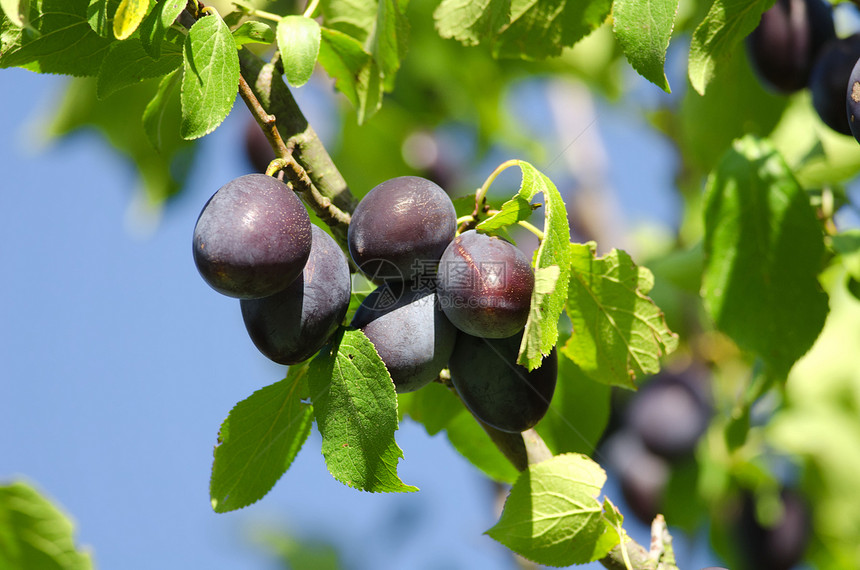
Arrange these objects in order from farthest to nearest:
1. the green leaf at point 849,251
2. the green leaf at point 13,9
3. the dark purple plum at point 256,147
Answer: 1. the dark purple plum at point 256,147
2. the green leaf at point 849,251
3. the green leaf at point 13,9

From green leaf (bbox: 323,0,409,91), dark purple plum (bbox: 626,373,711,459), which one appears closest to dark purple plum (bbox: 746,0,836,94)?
green leaf (bbox: 323,0,409,91)

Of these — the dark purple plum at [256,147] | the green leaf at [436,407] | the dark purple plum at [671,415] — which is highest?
the green leaf at [436,407]

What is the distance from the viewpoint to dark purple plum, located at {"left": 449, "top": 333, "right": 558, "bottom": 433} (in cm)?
109

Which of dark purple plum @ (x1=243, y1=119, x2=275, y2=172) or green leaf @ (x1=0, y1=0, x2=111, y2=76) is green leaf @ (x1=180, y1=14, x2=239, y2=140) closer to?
green leaf @ (x1=0, y1=0, x2=111, y2=76)

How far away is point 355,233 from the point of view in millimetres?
1080

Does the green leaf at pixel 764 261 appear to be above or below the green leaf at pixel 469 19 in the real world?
below

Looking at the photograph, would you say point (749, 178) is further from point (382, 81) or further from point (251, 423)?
point (251, 423)

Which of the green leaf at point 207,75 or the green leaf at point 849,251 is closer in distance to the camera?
the green leaf at point 207,75

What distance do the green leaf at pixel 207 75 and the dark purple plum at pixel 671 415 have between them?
1819 millimetres

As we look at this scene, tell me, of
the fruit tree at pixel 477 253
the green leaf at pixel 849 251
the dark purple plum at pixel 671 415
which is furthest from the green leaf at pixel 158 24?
the dark purple plum at pixel 671 415

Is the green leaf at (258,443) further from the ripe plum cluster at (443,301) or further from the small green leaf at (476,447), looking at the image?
the small green leaf at (476,447)

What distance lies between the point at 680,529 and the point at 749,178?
3.57ft

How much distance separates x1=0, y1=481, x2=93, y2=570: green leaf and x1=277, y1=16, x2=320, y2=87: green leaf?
0.80 metres

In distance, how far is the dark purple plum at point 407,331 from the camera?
1070 mm
